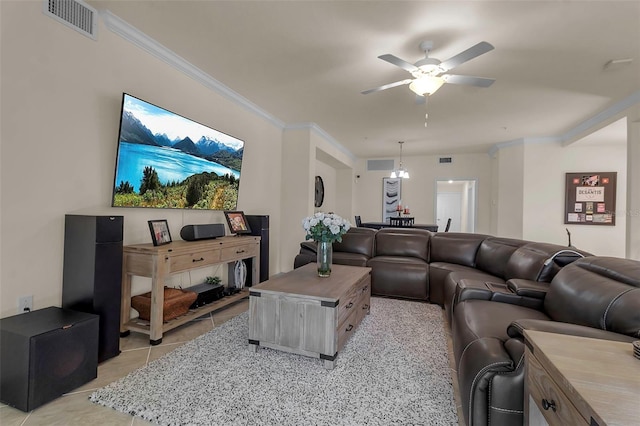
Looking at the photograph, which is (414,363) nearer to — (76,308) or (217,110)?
(76,308)

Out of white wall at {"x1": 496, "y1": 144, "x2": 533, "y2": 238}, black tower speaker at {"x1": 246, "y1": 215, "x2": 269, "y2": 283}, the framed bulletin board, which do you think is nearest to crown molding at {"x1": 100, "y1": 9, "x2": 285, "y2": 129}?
black tower speaker at {"x1": 246, "y1": 215, "x2": 269, "y2": 283}

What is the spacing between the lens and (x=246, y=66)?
3.17 m

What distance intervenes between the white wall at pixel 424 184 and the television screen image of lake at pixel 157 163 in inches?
229

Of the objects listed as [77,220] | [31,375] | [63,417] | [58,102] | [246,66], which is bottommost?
[63,417]

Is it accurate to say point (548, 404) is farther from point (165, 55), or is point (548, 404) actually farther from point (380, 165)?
point (380, 165)

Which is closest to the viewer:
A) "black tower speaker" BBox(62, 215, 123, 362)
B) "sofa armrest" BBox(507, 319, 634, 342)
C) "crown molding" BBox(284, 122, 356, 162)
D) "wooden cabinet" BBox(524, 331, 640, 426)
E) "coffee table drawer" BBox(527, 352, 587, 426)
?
"wooden cabinet" BBox(524, 331, 640, 426)

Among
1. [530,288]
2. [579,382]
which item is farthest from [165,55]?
[530,288]

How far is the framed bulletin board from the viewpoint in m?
5.86

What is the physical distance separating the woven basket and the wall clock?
469 cm

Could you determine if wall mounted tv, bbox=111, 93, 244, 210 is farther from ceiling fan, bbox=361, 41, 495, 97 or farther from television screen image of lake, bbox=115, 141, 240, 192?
ceiling fan, bbox=361, 41, 495, 97

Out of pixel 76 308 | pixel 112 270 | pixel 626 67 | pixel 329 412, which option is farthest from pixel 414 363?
pixel 626 67

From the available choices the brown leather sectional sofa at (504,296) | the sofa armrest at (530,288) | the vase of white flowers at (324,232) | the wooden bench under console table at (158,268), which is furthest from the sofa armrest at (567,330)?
the wooden bench under console table at (158,268)

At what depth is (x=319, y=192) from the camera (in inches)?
289

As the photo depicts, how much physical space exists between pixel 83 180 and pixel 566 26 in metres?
4.14
